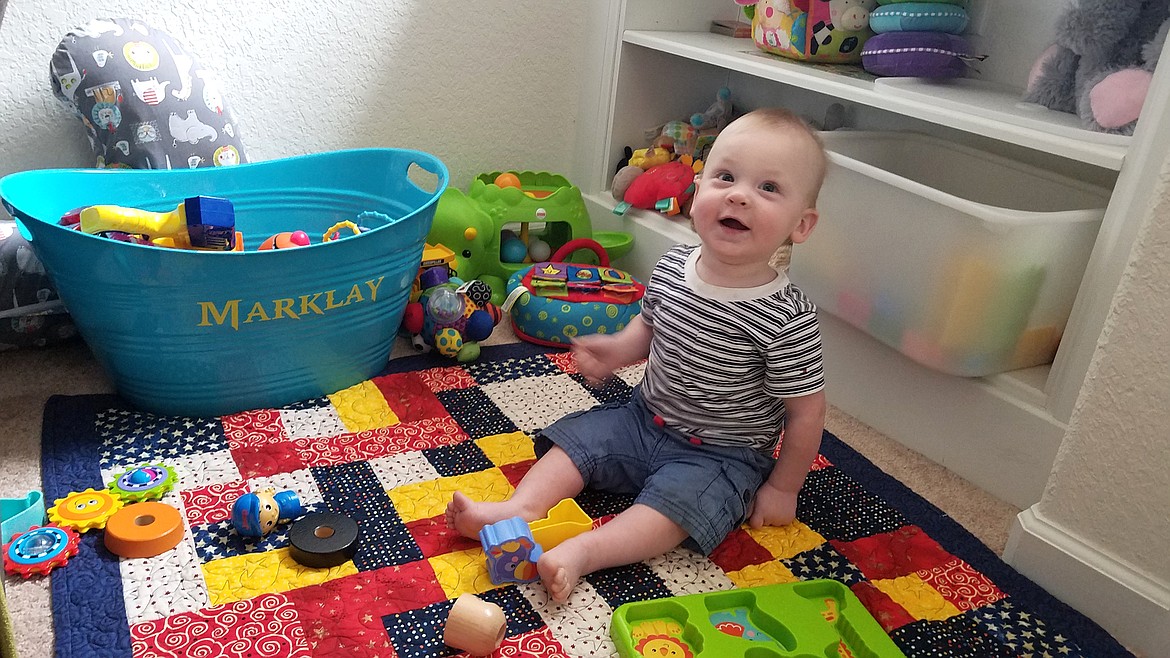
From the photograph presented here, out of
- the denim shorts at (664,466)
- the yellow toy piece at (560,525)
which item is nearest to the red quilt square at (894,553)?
the denim shorts at (664,466)

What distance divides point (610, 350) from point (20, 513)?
2.23 ft

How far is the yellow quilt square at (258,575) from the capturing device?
3.07 feet

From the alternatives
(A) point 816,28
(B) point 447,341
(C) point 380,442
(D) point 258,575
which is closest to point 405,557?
(D) point 258,575

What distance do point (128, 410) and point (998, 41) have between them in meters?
1.44

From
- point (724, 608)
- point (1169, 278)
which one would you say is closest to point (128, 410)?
point (724, 608)

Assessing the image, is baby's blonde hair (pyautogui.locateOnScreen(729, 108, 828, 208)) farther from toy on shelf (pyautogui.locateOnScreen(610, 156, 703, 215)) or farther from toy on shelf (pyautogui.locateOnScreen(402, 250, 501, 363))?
toy on shelf (pyautogui.locateOnScreen(610, 156, 703, 215))

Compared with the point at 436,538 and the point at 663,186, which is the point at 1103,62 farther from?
the point at 436,538

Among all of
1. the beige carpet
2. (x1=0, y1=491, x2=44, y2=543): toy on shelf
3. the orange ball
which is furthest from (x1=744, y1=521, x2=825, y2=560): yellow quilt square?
the orange ball

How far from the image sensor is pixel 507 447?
4.11 feet

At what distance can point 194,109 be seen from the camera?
1.46 m

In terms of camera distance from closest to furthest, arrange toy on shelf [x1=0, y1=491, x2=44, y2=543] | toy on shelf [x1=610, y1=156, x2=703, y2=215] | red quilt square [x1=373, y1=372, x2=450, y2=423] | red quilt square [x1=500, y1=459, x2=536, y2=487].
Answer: toy on shelf [x1=0, y1=491, x2=44, y2=543] → red quilt square [x1=500, y1=459, x2=536, y2=487] → red quilt square [x1=373, y1=372, x2=450, y2=423] → toy on shelf [x1=610, y1=156, x2=703, y2=215]

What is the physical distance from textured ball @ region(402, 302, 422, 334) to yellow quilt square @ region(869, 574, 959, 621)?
796 mm

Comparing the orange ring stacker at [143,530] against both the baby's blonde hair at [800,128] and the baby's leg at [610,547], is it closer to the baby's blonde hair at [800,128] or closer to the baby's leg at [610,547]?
the baby's leg at [610,547]

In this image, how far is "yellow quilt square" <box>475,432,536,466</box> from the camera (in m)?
1.23
